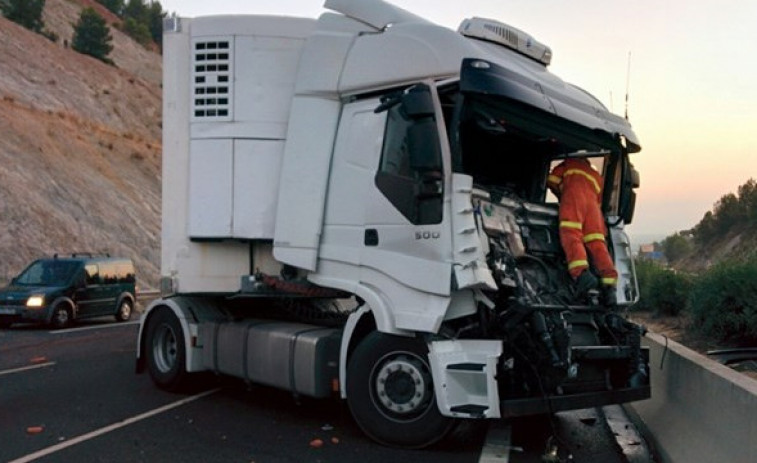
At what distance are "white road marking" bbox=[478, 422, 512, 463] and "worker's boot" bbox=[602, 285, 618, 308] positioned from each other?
155 centimetres

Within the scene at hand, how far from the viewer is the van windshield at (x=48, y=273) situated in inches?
712

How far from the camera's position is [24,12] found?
50.5 m

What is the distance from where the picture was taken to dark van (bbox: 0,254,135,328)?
56.0 ft

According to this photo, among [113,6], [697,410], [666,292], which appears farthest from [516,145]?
[113,6]

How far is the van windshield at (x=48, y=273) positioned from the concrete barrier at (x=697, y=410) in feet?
46.8

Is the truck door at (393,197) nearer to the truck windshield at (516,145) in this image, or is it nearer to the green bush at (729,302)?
the truck windshield at (516,145)

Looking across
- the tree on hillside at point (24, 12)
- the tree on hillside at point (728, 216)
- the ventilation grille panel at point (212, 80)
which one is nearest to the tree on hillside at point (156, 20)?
the tree on hillside at point (24, 12)

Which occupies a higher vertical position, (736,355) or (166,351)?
(736,355)

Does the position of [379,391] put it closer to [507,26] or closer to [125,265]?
[507,26]

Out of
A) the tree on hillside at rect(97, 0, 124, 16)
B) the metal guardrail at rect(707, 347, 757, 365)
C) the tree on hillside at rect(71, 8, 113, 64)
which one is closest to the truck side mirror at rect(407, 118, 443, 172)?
the metal guardrail at rect(707, 347, 757, 365)

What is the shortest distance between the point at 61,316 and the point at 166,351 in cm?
928

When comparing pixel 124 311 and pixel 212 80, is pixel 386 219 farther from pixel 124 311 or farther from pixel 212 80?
pixel 124 311

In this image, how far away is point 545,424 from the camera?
805cm

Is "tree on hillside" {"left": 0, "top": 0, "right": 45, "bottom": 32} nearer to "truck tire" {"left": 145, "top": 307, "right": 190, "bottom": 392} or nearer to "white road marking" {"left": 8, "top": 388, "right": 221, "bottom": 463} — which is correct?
"truck tire" {"left": 145, "top": 307, "right": 190, "bottom": 392}
